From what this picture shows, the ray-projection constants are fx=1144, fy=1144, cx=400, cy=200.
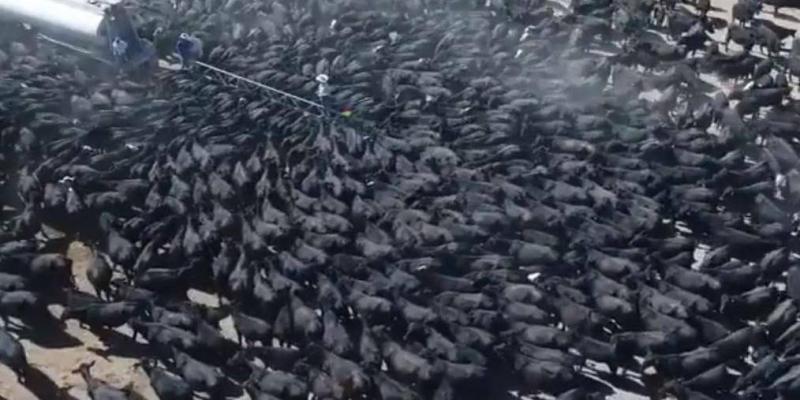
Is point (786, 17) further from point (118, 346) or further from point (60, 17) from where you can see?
point (118, 346)

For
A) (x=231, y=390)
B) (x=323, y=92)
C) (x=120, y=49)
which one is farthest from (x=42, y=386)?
(x=120, y=49)

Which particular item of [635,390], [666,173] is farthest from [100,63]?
[635,390]

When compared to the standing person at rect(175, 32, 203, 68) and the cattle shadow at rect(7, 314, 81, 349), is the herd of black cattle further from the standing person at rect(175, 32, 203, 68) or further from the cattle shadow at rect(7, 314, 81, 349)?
the standing person at rect(175, 32, 203, 68)

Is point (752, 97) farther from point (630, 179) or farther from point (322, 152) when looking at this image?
point (322, 152)

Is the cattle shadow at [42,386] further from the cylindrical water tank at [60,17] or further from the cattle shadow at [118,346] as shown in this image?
the cylindrical water tank at [60,17]

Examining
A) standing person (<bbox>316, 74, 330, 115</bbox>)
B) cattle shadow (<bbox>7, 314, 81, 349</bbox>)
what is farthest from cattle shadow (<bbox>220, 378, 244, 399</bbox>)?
standing person (<bbox>316, 74, 330, 115</bbox>)

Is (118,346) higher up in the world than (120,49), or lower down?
lower down
